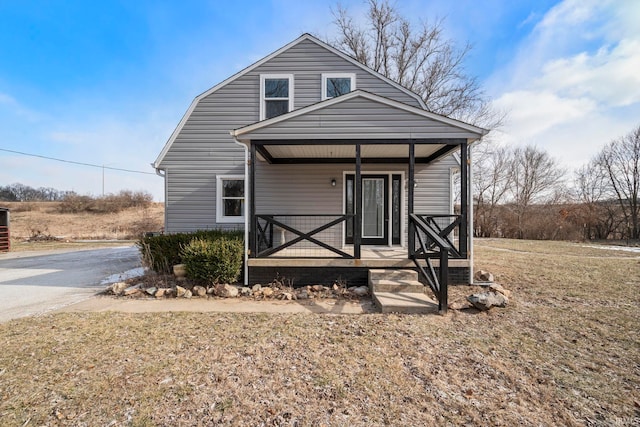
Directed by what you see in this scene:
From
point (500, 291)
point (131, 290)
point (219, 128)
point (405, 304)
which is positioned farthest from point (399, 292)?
point (219, 128)

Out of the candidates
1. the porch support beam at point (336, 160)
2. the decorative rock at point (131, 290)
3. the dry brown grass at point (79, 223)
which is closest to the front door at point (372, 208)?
the porch support beam at point (336, 160)

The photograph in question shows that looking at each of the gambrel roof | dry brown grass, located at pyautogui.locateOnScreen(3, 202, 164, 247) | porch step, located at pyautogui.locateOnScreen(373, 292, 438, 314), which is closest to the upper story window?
the gambrel roof

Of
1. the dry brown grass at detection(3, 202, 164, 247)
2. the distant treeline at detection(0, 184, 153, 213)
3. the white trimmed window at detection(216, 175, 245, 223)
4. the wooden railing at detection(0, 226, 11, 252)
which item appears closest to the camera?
the white trimmed window at detection(216, 175, 245, 223)

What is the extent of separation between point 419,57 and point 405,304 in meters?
17.0

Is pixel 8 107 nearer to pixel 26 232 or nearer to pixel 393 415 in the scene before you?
pixel 26 232

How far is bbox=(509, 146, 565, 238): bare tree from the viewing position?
24719 millimetres

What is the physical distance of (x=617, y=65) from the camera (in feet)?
33.7

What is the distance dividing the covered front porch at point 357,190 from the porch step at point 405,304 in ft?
0.78

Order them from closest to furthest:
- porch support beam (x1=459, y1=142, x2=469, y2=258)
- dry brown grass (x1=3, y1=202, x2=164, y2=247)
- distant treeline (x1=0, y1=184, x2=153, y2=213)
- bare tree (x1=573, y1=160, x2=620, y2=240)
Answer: porch support beam (x1=459, y1=142, x2=469, y2=258) < bare tree (x1=573, y1=160, x2=620, y2=240) < dry brown grass (x1=3, y1=202, x2=164, y2=247) < distant treeline (x1=0, y1=184, x2=153, y2=213)

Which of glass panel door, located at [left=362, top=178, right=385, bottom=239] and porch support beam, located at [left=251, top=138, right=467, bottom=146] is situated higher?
porch support beam, located at [left=251, top=138, right=467, bottom=146]

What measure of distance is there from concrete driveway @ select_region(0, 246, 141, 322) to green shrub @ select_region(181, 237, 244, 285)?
2051mm

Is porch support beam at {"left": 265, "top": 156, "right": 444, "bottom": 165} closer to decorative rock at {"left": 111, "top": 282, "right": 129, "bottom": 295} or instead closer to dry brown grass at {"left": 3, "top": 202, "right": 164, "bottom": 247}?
decorative rock at {"left": 111, "top": 282, "right": 129, "bottom": 295}

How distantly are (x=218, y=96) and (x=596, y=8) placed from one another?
12.1m

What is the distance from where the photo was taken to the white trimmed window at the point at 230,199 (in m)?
8.35
